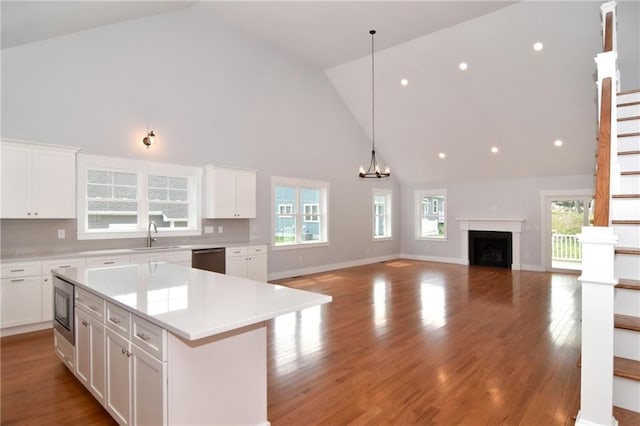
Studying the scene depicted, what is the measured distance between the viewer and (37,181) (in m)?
4.19

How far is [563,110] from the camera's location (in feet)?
22.4

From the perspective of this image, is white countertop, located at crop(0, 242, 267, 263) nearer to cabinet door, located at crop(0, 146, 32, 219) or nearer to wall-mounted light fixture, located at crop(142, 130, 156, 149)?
cabinet door, located at crop(0, 146, 32, 219)

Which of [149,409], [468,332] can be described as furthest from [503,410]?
[149,409]

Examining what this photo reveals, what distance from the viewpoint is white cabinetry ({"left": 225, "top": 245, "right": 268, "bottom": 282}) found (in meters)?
6.02

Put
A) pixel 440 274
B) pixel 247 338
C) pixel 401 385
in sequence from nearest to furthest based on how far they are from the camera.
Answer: pixel 247 338
pixel 401 385
pixel 440 274

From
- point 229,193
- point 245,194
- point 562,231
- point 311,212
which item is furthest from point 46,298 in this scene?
point 562,231

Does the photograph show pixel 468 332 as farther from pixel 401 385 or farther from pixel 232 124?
pixel 232 124

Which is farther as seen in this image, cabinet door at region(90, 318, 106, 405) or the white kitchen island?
cabinet door at region(90, 318, 106, 405)

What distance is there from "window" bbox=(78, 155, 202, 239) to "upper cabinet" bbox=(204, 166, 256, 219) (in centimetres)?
24

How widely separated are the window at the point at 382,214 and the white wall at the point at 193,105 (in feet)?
4.18

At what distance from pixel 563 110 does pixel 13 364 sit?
9016 mm

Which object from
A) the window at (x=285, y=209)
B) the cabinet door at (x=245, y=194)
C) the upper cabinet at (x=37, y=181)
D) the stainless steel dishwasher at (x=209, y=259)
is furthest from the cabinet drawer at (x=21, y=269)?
the window at (x=285, y=209)

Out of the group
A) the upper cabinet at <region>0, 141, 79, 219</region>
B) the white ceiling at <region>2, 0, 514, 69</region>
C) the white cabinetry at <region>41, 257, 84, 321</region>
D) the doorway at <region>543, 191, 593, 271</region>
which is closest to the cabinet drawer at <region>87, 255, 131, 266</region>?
the white cabinetry at <region>41, 257, 84, 321</region>

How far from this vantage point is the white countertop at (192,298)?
1.65 meters
